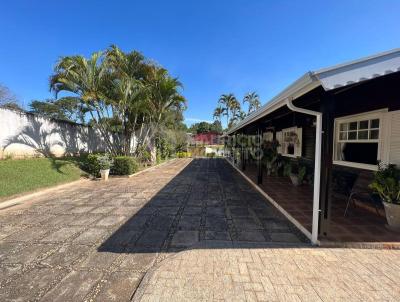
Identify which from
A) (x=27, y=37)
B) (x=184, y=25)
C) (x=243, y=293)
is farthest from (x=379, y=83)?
(x=27, y=37)

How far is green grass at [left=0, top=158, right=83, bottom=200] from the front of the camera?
6059 millimetres

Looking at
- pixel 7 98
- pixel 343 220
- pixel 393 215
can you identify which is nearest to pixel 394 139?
pixel 393 215

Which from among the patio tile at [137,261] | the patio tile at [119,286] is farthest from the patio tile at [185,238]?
the patio tile at [119,286]

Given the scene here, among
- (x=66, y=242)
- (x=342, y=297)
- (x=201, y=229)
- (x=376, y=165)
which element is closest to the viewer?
(x=342, y=297)

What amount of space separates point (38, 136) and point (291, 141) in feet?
35.4

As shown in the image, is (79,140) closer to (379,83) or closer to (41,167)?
(41,167)

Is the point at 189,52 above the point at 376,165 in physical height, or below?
above

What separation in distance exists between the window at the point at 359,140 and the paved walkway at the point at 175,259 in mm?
2269

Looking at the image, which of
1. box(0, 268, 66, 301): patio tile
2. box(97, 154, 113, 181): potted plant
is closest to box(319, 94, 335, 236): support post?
box(0, 268, 66, 301): patio tile

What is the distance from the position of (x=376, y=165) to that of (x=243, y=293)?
3.93 meters

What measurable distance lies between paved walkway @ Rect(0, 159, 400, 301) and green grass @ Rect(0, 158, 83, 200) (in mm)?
1878

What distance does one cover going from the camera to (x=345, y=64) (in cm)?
259

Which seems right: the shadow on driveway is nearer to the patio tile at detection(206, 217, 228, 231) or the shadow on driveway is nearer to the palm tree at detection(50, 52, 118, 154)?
the patio tile at detection(206, 217, 228, 231)

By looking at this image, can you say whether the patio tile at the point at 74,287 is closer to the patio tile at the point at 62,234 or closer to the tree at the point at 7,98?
the patio tile at the point at 62,234
